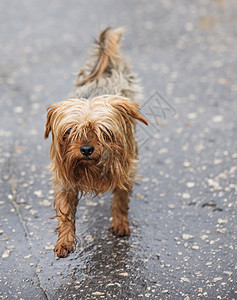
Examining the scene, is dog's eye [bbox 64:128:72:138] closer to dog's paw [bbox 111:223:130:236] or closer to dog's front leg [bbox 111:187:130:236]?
dog's front leg [bbox 111:187:130:236]

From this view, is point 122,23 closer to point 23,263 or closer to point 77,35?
point 77,35

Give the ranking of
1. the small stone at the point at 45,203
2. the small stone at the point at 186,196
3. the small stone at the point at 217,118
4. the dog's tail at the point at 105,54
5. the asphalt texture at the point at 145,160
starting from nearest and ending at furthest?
the asphalt texture at the point at 145,160 < the dog's tail at the point at 105,54 < the small stone at the point at 45,203 < the small stone at the point at 186,196 < the small stone at the point at 217,118

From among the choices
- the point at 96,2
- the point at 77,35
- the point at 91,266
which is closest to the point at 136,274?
the point at 91,266

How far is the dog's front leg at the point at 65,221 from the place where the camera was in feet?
12.2

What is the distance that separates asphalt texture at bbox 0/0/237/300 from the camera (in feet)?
12.5

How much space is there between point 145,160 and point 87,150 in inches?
87.0

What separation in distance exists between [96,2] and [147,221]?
265 inches

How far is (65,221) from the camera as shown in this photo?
3811 millimetres

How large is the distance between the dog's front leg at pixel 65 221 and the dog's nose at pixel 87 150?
618 millimetres

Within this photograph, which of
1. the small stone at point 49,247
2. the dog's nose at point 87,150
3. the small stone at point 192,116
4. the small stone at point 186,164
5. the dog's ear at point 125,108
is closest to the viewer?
the dog's nose at point 87,150

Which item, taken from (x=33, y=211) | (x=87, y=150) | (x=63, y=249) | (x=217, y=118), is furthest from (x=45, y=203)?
(x=217, y=118)

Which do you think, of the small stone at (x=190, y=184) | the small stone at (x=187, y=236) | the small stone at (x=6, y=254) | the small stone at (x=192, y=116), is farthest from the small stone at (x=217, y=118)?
the small stone at (x=6, y=254)

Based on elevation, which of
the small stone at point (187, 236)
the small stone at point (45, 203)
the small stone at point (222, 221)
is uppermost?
the small stone at point (45, 203)

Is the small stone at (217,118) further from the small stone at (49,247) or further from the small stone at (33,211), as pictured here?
the small stone at (49,247)
